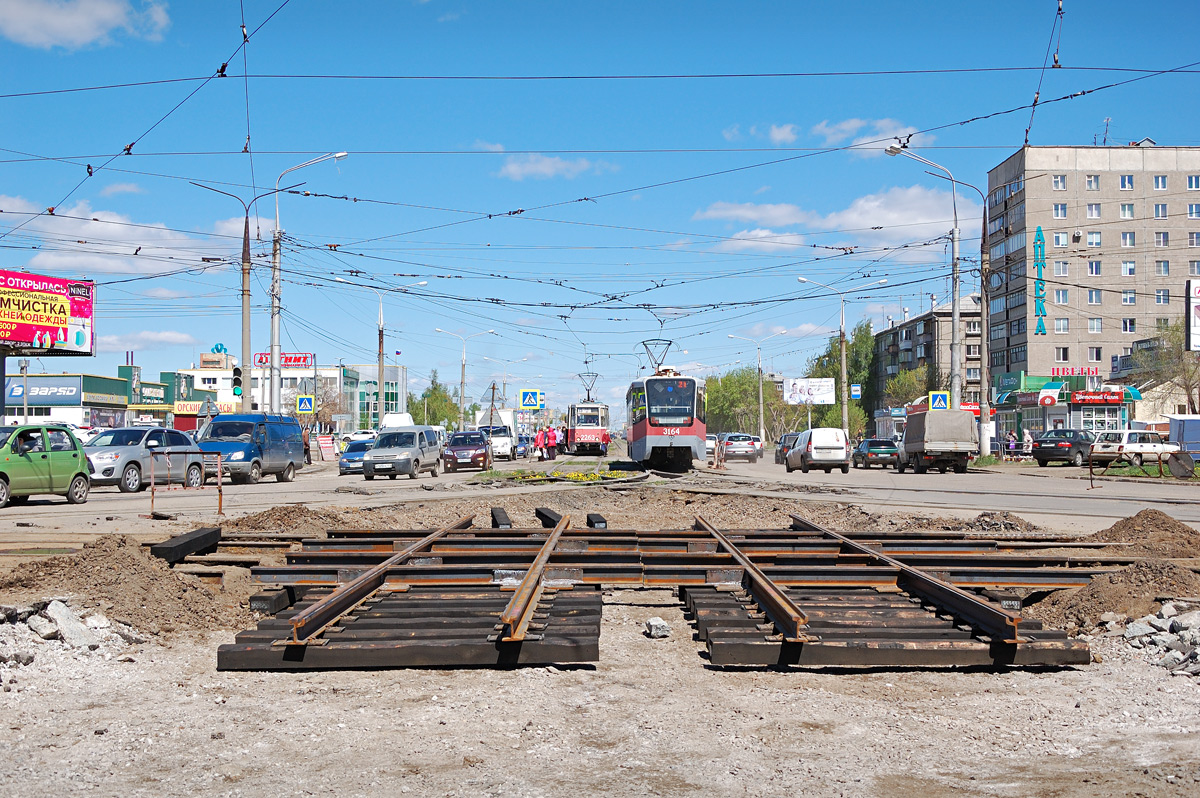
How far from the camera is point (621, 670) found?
248 inches

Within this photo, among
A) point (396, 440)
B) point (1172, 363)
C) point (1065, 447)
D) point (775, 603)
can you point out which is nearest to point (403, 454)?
point (396, 440)

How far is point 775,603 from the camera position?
23.1 feet

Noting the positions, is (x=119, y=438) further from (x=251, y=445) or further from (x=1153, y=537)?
(x=1153, y=537)

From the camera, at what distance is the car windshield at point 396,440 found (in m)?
33.3

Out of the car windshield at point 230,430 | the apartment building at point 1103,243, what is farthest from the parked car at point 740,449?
the apartment building at point 1103,243

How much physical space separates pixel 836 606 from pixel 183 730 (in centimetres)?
458

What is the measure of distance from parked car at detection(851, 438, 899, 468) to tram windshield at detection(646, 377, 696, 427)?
51.5 ft

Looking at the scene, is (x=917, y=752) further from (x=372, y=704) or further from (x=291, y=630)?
(x=291, y=630)

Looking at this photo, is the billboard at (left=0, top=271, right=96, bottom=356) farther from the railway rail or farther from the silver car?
the railway rail

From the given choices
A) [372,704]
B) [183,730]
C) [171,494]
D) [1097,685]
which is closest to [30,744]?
[183,730]

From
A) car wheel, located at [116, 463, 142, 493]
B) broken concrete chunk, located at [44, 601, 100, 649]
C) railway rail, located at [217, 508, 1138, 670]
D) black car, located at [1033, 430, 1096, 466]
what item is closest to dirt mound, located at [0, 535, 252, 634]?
broken concrete chunk, located at [44, 601, 100, 649]

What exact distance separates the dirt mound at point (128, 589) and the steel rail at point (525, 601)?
227 cm

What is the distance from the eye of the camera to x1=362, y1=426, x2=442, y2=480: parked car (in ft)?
104

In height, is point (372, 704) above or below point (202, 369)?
below
